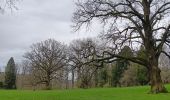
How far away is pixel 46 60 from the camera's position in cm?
9975

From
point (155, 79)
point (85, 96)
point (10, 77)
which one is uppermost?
point (10, 77)

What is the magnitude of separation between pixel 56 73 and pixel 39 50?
30.4 feet

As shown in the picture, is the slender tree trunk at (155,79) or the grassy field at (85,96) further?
the slender tree trunk at (155,79)

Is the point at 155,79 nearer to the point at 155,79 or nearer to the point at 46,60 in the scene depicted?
the point at 155,79

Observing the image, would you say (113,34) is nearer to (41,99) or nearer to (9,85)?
(41,99)

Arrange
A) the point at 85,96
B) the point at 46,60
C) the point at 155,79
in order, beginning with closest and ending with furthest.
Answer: the point at 85,96, the point at 155,79, the point at 46,60

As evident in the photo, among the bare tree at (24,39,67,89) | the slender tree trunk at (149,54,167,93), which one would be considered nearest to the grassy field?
the slender tree trunk at (149,54,167,93)

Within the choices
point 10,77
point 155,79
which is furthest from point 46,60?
point 155,79

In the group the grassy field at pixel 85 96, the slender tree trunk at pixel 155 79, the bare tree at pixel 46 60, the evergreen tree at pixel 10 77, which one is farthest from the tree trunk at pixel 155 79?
the evergreen tree at pixel 10 77

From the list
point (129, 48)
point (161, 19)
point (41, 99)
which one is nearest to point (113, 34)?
point (129, 48)

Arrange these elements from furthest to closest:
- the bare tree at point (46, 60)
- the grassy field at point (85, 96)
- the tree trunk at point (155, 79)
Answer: the bare tree at point (46, 60)
the tree trunk at point (155, 79)
the grassy field at point (85, 96)

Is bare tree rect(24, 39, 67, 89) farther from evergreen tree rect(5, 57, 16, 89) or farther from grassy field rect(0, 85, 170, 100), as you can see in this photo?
grassy field rect(0, 85, 170, 100)

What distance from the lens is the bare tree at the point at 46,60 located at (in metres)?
98.2

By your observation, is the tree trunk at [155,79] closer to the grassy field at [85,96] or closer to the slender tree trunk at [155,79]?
the slender tree trunk at [155,79]
